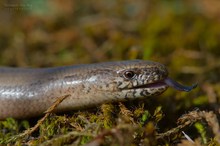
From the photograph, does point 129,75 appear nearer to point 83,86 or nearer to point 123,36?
point 83,86

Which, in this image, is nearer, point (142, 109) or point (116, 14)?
point (142, 109)

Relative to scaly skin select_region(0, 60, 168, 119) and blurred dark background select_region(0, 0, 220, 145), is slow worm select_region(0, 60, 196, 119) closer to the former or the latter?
scaly skin select_region(0, 60, 168, 119)

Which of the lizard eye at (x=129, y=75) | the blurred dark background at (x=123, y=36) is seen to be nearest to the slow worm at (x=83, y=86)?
the lizard eye at (x=129, y=75)

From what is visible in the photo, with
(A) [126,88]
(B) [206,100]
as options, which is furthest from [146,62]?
(B) [206,100]

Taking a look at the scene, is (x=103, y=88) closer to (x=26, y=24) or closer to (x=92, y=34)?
(x=92, y=34)

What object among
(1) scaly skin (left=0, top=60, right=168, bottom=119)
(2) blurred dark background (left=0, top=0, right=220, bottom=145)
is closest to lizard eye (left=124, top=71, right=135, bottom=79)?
(1) scaly skin (left=0, top=60, right=168, bottom=119)

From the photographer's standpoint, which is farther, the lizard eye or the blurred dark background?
the blurred dark background

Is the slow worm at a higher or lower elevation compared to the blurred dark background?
lower

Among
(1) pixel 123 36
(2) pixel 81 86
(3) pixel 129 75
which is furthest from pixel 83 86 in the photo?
(1) pixel 123 36
